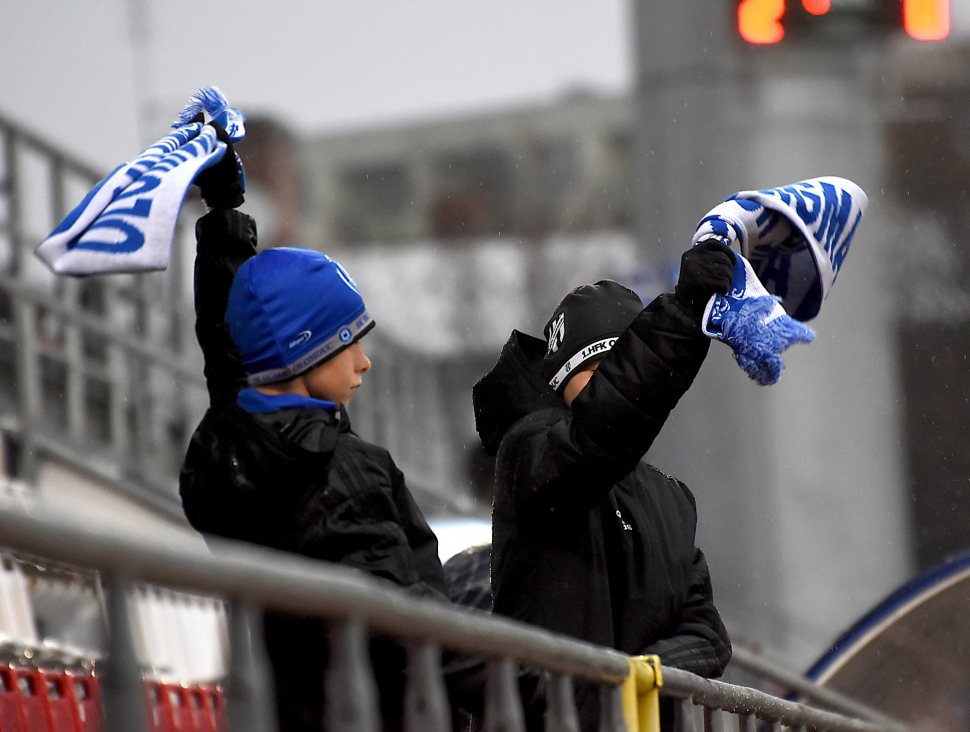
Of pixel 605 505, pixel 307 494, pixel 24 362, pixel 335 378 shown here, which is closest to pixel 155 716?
pixel 307 494

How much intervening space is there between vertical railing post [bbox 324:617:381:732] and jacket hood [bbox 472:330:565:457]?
1.04 metres

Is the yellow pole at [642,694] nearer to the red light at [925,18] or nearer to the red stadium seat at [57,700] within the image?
the red stadium seat at [57,700]

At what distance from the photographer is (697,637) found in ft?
7.89

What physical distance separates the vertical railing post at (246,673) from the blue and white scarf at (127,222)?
739 mm

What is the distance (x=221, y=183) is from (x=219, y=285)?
0.22 metres

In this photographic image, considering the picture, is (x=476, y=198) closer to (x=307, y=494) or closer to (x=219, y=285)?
(x=219, y=285)

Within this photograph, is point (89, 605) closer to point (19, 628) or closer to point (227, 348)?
point (227, 348)

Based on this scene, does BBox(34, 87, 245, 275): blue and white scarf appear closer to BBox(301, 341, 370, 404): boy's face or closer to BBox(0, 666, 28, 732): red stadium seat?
BBox(301, 341, 370, 404): boy's face

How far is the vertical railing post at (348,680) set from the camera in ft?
4.59

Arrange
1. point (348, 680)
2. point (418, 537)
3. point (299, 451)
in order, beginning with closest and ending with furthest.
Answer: point (348, 680)
point (299, 451)
point (418, 537)

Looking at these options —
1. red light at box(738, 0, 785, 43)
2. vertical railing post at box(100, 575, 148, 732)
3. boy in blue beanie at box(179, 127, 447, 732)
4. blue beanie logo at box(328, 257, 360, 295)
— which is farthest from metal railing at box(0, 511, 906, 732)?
red light at box(738, 0, 785, 43)

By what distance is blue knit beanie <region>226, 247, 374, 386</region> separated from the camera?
7.29 ft

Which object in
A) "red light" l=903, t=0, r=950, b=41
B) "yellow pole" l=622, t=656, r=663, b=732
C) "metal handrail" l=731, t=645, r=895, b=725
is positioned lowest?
"metal handrail" l=731, t=645, r=895, b=725

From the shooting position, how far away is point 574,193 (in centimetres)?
2605
